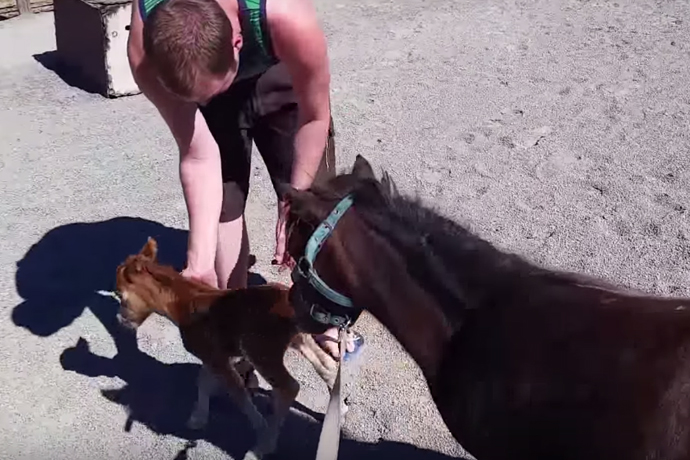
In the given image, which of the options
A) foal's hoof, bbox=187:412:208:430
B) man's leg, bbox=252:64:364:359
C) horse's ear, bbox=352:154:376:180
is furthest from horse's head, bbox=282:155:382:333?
foal's hoof, bbox=187:412:208:430

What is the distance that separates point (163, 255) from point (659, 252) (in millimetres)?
2488

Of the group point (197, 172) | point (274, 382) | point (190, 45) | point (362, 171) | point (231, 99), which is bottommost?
point (274, 382)

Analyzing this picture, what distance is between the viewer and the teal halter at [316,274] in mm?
2512

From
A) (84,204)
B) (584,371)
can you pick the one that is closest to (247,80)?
(584,371)

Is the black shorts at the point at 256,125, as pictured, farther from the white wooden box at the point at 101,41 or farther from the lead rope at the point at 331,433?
→ the white wooden box at the point at 101,41

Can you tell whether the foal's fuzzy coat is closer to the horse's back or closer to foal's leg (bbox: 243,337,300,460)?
foal's leg (bbox: 243,337,300,460)

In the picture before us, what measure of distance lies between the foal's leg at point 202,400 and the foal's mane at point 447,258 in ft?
4.61

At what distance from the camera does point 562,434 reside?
7.45 ft

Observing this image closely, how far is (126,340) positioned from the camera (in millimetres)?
4242

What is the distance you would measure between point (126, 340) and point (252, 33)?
5.84 feet

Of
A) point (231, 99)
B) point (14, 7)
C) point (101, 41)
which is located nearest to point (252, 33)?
point (231, 99)

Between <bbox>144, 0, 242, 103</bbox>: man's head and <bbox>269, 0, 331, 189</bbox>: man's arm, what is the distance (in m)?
0.34

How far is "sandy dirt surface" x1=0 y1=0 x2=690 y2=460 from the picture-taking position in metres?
3.83

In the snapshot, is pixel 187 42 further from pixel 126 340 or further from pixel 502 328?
pixel 126 340
